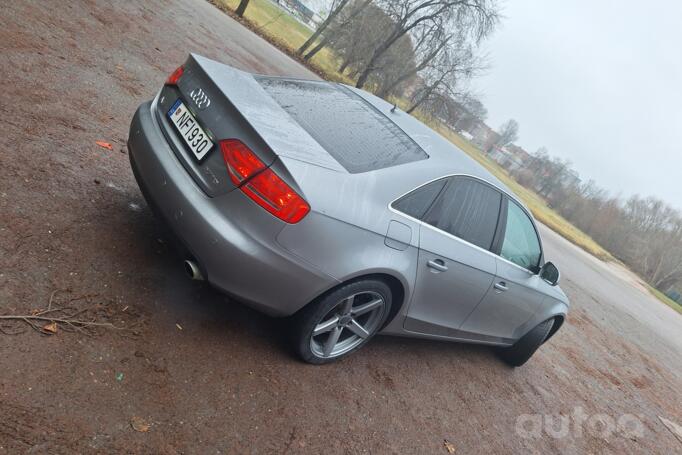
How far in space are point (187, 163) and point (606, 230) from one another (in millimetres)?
71410

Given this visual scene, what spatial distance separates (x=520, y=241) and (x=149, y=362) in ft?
10.1

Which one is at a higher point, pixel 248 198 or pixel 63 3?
pixel 248 198

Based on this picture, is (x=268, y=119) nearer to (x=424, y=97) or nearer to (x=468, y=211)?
(x=468, y=211)

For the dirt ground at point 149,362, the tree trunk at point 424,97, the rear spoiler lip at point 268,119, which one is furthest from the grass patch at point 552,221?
the rear spoiler lip at point 268,119

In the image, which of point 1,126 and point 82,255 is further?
point 1,126

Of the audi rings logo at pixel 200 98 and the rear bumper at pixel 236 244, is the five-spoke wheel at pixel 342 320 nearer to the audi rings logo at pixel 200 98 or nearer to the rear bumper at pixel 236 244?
the rear bumper at pixel 236 244

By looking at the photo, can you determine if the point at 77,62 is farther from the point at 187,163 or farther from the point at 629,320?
the point at 629,320

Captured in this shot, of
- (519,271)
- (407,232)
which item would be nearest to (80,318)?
(407,232)

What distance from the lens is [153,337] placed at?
8.08ft

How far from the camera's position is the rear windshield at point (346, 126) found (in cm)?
265

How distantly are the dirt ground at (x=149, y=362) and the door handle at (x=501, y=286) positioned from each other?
931 mm

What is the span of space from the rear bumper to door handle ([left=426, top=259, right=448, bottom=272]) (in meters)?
0.77

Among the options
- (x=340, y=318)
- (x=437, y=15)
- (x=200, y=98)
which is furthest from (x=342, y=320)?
(x=437, y=15)

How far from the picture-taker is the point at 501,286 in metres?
3.55
